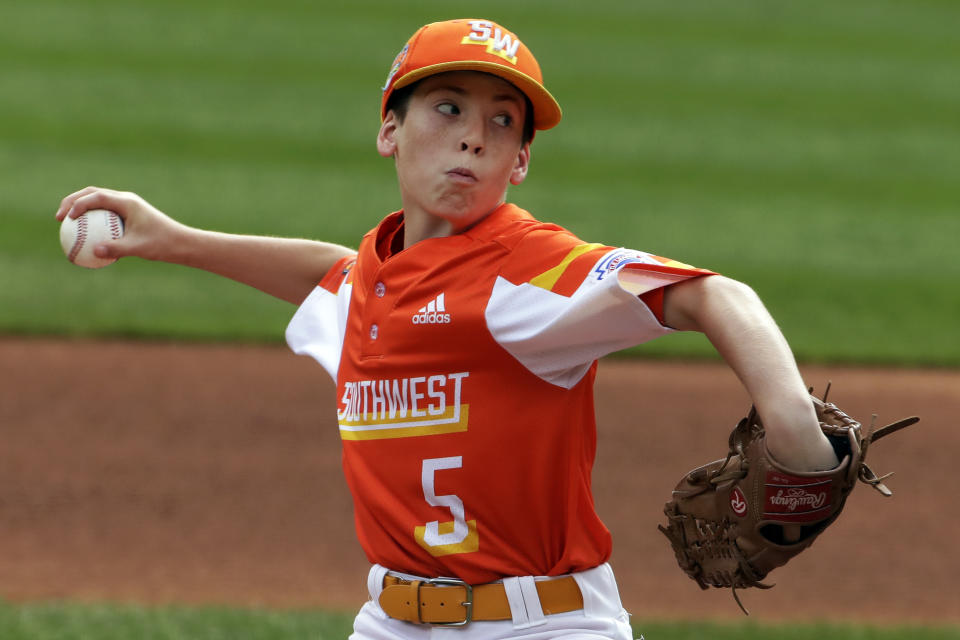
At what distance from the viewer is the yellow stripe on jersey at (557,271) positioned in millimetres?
2467

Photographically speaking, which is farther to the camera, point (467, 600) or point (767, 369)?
point (467, 600)

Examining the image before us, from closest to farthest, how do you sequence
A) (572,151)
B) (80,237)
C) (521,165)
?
1. (521,165)
2. (80,237)
3. (572,151)

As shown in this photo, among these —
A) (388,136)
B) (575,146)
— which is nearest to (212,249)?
(388,136)

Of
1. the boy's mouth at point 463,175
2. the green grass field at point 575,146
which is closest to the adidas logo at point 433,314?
the boy's mouth at point 463,175

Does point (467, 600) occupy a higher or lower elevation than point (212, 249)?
lower

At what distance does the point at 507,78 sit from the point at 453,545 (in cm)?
97

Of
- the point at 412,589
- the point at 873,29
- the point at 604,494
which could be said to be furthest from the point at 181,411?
the point at 873,29

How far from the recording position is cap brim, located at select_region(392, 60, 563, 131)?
2.56 meters

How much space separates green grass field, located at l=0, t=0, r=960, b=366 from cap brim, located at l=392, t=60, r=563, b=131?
6.24 m

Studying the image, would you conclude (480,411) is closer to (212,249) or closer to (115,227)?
(212,249)

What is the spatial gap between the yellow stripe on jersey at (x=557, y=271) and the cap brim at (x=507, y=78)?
0.34 meters

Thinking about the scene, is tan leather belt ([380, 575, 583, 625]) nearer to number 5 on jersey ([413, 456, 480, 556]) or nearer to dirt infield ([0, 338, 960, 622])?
number 5 on jersey ([413, 456, 480, 556])

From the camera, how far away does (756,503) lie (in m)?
2.26

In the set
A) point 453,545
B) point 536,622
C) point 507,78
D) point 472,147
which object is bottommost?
point 536,622
